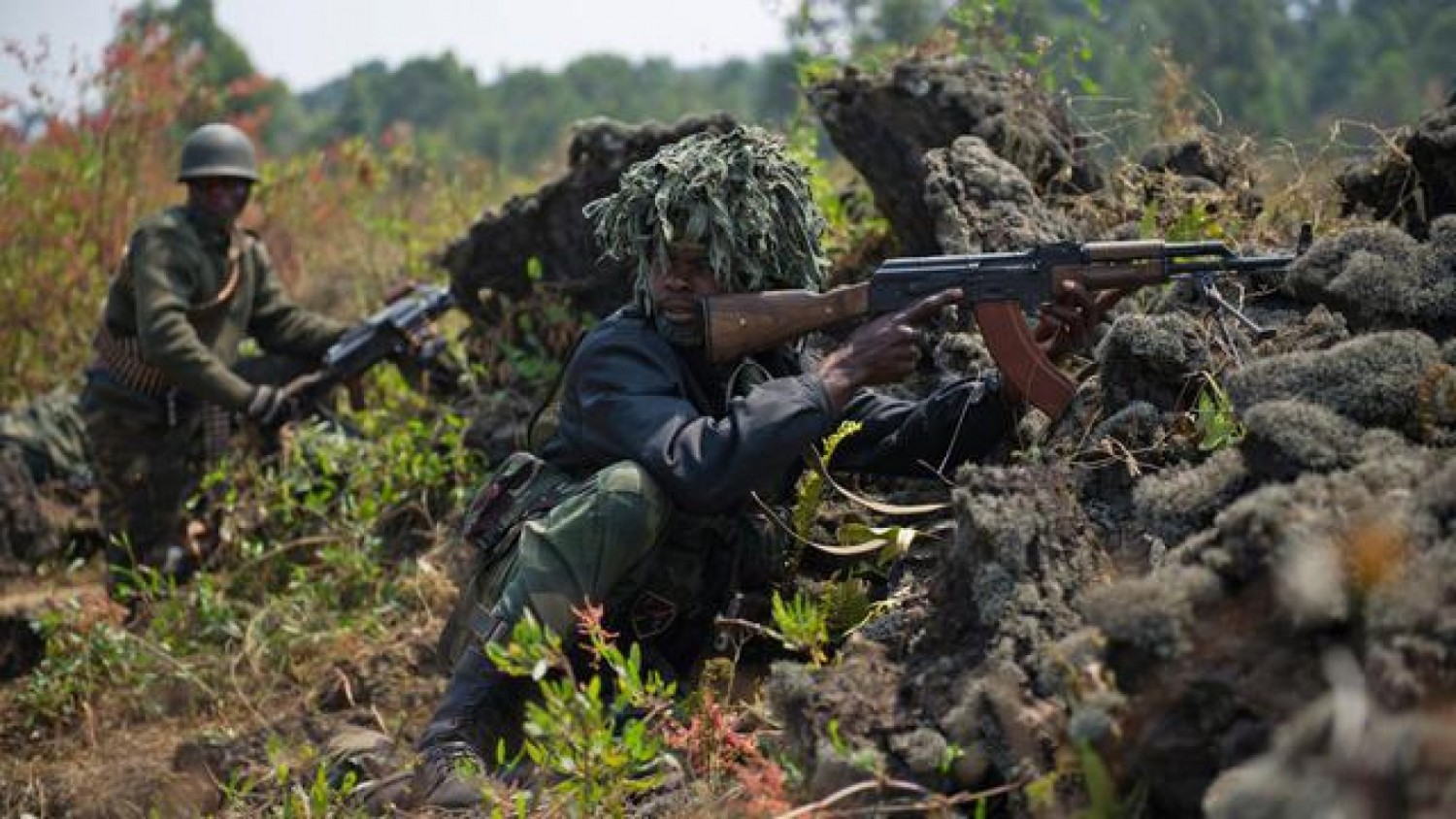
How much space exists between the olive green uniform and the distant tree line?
253 centimetres

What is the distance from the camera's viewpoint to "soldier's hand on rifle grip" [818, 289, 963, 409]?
15.4 ft

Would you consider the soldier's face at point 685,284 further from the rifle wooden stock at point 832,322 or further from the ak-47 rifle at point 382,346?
the ak-47 rifle at point 382,346

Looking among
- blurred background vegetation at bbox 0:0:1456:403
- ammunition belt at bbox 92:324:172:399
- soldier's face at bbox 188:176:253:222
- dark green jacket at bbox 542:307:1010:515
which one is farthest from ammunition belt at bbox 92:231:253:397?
dark green jacket at bbox 542:307:1010:515

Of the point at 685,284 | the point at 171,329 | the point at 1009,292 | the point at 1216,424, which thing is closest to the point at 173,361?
the point at 171,329

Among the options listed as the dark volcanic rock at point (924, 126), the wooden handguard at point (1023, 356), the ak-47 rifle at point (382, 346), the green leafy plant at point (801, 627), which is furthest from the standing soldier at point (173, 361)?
the green leafy plant at point (801, 627)

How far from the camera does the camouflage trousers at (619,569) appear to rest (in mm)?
4562

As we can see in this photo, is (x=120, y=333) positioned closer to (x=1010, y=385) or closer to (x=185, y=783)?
(x=185, y=783)

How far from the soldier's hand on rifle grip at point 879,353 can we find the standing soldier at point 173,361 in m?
4.24

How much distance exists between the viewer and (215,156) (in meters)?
8.33

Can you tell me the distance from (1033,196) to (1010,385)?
133 cm

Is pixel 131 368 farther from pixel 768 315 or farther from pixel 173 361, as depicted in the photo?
pixel 768 315

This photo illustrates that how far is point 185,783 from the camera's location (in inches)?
233

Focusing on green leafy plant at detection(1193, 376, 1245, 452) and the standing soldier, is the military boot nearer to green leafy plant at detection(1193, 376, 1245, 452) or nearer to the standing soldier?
green leafy plant at detection(1193, 376, 1245, 452)

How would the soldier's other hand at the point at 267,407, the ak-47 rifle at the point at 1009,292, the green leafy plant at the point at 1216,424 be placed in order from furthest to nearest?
the soldier's other hand at the point at 267,407 → the ak-47 rifle at the point at 1009,292 → the green leafy plant at the point at 1216,424
